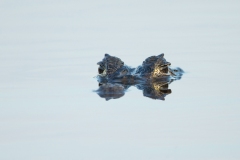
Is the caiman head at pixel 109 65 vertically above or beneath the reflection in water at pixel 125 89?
above

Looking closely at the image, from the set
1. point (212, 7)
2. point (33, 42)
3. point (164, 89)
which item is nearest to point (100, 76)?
point (164, 89)

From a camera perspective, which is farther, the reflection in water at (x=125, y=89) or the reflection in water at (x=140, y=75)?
the reflection in water at (x=140, y=75)

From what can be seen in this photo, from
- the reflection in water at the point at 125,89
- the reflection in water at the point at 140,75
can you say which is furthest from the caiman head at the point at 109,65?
Answer: the reflection in water at the point at 125,89

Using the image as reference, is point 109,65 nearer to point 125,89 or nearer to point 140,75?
point 140,75

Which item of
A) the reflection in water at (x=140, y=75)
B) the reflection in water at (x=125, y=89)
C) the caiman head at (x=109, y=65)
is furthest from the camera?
the caiman head at (x=109, y=65)

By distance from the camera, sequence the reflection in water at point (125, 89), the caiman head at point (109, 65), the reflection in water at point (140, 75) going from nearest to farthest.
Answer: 1. the reflection in water at point (125, 89)
2. the reflection in water at point (140, 75)
3. the caiman head at point (109, 65)

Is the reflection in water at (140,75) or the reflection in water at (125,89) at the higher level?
the reflection in water at (140,75)

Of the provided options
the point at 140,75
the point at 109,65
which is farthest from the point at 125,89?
the point at 109,65

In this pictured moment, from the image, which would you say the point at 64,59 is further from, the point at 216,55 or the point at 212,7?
the point at 212,7

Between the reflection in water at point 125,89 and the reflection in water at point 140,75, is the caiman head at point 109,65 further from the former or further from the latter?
the reflection in water at point 125,89
